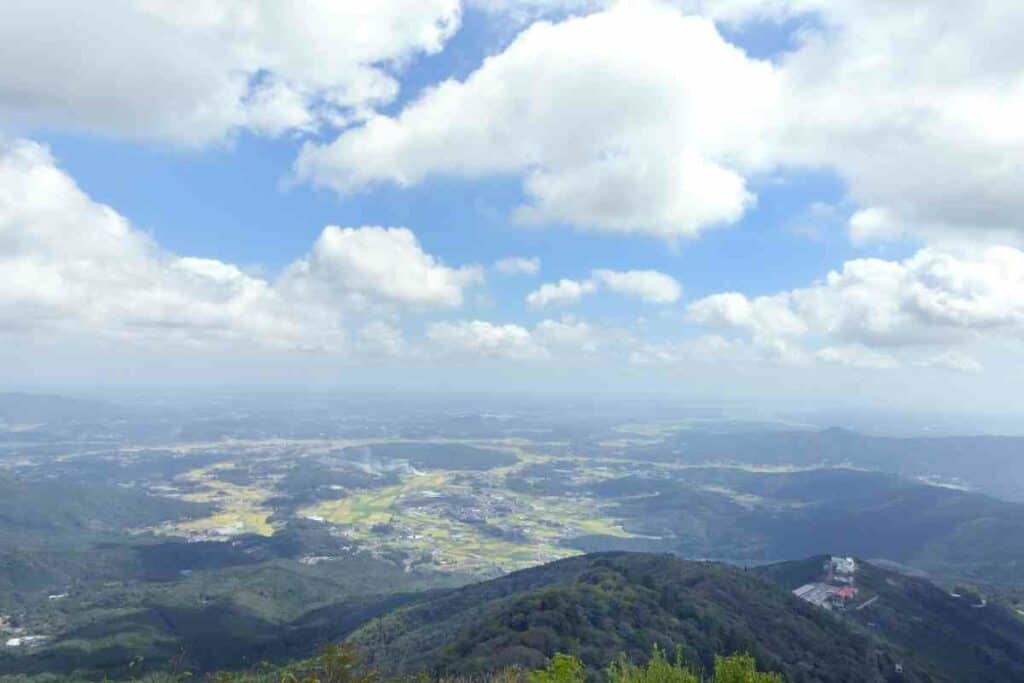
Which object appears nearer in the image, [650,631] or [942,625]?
[650,631]

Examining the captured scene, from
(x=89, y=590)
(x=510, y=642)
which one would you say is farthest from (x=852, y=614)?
(x=89, y=590)

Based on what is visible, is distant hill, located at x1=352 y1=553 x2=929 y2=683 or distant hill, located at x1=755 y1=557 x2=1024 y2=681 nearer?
distant hill, located at x1=352 y1=553 x2=929 y2=683

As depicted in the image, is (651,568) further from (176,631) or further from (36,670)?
(36,670)

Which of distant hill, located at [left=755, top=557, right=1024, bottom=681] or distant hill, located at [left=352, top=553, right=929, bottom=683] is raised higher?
distant hill, located at [left=352, top=553, right=929, bottom=683]

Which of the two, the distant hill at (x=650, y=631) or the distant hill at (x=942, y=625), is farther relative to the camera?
the distant hill at (x=942, y=625)

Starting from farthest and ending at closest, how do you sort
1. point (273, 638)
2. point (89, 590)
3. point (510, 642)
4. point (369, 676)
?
point (89, 590) < point (273, 638) < point (510, 642) < point (369, 676)

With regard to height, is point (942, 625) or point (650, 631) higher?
point (650, 631)

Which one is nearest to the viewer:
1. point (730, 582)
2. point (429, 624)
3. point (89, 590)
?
point (730, 582)

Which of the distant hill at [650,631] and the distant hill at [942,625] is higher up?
the distant hill at [650,631]
